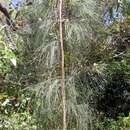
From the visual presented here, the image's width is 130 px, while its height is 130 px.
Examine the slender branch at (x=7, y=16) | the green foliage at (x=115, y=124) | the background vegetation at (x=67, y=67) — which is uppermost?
the slender branch at (x=7, y=16)

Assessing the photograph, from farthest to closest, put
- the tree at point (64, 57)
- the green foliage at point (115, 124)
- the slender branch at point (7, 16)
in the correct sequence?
1. the slender branch at point (7, 16)
2. the green foliage at point (115, 124)
3. the tree at point (64, 57)

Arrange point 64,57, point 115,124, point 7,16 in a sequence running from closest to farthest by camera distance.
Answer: point 64,57 → point 115,124 → point 7,16

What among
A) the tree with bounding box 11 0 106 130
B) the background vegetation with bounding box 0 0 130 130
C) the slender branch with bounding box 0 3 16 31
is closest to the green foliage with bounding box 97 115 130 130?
the background vegetation with bounding box 0 0 130 130

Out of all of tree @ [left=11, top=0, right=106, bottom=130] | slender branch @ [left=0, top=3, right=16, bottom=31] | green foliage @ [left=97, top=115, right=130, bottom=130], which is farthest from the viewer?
slender branch @ [left=0, top=3, right=16, bottom=31]

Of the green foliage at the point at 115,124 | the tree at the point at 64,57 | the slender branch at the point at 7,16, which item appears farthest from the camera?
the slender branch at the point at 7,16

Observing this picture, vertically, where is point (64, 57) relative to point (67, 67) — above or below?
above

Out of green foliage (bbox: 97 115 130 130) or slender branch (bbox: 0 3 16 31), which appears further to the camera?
slender branch (bbox: 0 3 16 31)

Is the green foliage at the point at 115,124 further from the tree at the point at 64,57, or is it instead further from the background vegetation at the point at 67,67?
the tree at the point at 64,57

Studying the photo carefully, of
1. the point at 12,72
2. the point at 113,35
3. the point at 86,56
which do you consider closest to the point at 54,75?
the point at 86,56

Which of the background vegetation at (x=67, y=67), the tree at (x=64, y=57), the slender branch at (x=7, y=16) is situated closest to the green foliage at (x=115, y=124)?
the background vegetation at (x=67, y=67)

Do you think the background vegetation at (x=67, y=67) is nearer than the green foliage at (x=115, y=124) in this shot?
Yes

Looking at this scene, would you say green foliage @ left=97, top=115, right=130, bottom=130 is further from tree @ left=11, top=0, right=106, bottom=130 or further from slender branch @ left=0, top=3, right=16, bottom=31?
slender branch @ left=0, top=3, right=16, bottom=31

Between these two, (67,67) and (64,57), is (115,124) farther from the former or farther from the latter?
(64,57)

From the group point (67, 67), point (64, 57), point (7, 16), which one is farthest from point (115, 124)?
point (7, 16)
